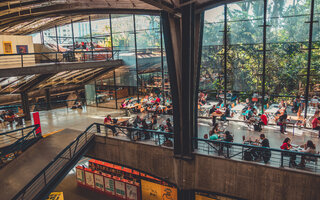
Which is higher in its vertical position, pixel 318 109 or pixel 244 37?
pixel 244 37

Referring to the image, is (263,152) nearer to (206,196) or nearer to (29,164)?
(206,196)

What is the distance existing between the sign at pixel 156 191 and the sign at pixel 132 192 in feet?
1.35

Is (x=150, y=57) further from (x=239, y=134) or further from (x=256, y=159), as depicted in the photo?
(x=256, y=159)

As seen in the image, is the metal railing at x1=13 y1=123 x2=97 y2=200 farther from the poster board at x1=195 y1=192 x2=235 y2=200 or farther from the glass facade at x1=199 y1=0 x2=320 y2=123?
the glass facade at x1=199 y1=0 x2=320 y2=123

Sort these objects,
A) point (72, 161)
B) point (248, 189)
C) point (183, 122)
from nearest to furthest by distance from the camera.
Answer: point (248, 189) → point (183, 122) → point (72, 161)

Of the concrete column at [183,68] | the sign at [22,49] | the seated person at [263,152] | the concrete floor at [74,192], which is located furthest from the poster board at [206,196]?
the sign at [22,49]

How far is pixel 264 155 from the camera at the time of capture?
8.75 meters

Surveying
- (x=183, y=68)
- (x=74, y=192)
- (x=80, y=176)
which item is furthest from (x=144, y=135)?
(x=74, y=192)

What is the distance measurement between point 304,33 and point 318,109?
3.93 meters

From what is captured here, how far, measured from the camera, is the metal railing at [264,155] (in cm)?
817

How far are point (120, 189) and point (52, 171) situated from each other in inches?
212

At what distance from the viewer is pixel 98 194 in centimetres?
1520

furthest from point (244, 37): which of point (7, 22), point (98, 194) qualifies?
point (7, 22)

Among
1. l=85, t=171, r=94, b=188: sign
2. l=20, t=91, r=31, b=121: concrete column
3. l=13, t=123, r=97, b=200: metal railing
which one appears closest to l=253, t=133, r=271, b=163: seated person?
l=13, t=123, r=97, b=200: metal railing
